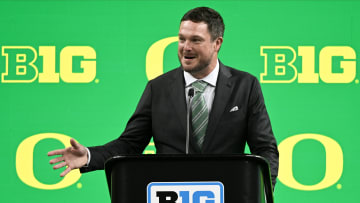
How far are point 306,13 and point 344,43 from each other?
1.02 feet

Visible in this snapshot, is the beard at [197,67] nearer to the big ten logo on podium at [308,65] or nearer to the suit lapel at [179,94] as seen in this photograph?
the suit lapel at [179,94]

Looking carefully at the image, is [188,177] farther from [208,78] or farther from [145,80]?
[145,80]

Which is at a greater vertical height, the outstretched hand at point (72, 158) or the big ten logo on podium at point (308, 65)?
the big ten logo on podium at point (308, 65)

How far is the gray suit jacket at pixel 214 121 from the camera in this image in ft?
7.57

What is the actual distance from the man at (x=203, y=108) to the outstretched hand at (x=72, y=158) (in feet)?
0.77

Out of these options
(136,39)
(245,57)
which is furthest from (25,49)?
(245,57)

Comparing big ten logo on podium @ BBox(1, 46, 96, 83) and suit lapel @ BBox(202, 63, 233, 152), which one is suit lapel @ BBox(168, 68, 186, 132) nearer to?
suit lapel @ BBox(202, 63, 233, 152)

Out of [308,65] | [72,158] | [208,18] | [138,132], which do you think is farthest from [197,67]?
[308,65]

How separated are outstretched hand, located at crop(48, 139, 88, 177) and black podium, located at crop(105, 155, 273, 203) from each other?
363 mm

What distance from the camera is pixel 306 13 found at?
11.5 feet

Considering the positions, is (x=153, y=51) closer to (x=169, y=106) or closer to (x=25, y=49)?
(x=25, y=49)

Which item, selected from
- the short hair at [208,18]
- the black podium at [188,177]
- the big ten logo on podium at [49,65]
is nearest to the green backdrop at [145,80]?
the big ten logo on podium at [49,65]

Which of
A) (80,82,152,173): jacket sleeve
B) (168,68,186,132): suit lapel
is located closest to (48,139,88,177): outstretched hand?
(80,82,152,173): jacket sleeve

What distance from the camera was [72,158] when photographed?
1943 millimetres
